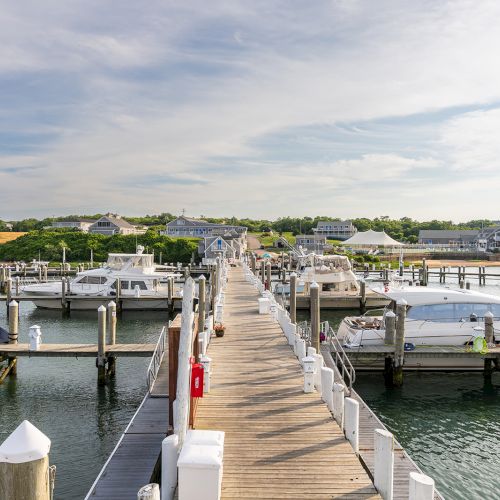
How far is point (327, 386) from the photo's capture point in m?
10.5

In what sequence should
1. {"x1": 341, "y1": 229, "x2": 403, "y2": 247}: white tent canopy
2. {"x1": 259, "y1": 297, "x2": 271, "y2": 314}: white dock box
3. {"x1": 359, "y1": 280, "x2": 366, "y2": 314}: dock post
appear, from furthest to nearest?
{"x1": 341, "y1": 229, "x2": 403, "y2": 247}: white tent canopy < {"x1": 359, "y1": 280, "x2": 366, "y2": 314}: dock post < {"x1": 259, "y1": 297, "x2": 271, "y2": 314}: white dock box

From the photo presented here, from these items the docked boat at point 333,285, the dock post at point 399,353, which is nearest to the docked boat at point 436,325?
the dock post at point 399,353

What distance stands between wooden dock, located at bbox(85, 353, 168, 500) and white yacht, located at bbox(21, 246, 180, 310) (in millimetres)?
26196

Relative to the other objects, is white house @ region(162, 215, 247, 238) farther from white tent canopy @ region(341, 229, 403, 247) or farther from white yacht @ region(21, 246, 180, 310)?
white yacht @ region(21, 246, 180, 310)

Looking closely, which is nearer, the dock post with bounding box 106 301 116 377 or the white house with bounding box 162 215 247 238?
the dock post with bounding box 106 301 116 377

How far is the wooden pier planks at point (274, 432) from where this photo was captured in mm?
7086

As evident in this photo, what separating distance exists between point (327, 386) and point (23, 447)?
305 inches

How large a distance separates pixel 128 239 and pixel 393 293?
7920cm

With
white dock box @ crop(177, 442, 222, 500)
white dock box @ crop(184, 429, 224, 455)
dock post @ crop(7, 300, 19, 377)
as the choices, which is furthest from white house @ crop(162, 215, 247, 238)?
white dock box @ crop(177, 442, 222, 500)

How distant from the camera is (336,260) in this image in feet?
140

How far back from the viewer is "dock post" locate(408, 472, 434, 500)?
19.1ft

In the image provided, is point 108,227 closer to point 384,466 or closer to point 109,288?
point 109,288

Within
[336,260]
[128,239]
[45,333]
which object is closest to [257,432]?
[45,333]

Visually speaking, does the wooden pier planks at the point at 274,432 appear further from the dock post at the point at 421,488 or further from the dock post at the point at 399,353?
the dock post at the point at 399,353
